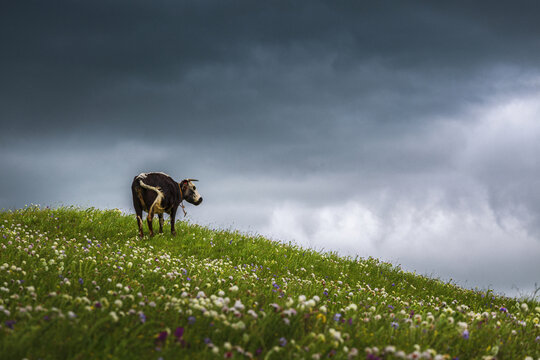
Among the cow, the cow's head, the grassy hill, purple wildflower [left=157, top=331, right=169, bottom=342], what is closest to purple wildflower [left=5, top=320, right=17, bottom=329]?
the grassy hill

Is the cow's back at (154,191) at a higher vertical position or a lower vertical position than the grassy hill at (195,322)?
higher

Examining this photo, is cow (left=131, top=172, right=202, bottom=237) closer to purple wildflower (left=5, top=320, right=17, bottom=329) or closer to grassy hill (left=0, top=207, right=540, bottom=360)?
grassy hill (left=0, top=207, right=540, bottom=360)

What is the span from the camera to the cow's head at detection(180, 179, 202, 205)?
641 inches

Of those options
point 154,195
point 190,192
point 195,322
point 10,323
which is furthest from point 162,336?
point 190,192

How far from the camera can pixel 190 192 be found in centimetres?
1644

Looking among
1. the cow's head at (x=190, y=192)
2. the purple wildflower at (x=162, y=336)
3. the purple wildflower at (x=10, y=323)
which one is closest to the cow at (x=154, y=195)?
the cow's head at (x=190, y=192)

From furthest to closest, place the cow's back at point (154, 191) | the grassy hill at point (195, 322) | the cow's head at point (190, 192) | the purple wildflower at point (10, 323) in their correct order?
the cow's head at point (190, 192)
the cow's back at point (154, 191)
the purple wildflower at point (10, 323)
the grassy hill at point (195, 322)

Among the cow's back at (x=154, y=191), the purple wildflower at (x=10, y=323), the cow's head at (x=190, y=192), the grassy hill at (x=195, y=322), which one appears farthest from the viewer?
the cow's head at (x=190, y=192)

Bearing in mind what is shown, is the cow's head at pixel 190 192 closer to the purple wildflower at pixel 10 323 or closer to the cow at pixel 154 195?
the cow at pixel 154 195

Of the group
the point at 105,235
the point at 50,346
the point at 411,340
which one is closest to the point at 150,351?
the point at 50,346

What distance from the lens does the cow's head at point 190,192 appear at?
16.3m

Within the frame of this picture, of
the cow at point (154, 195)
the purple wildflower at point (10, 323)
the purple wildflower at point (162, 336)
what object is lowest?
the purple wildflower at point (10, 323)

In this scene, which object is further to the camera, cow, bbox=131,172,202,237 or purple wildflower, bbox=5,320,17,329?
cow, bbox=131,172,202,237

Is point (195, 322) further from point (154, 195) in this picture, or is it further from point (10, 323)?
point (154, 195)
